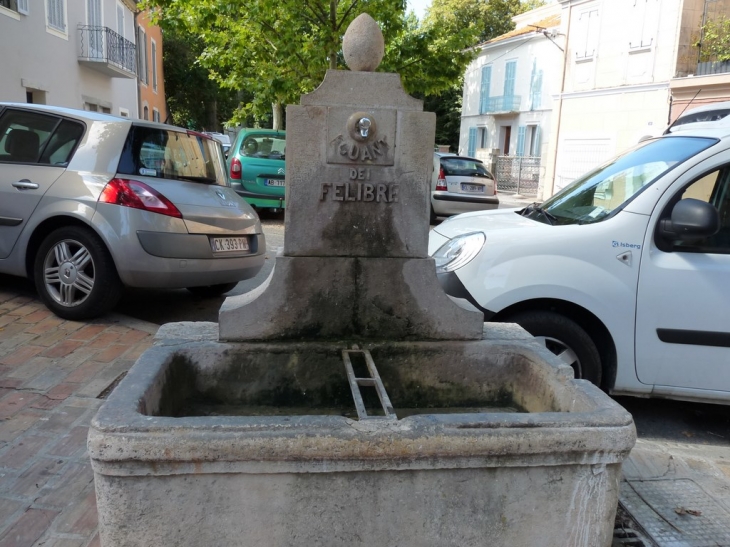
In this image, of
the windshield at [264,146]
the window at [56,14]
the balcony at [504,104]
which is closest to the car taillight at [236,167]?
the windshield at [264,146]

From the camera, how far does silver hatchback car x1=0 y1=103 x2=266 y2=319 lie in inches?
209

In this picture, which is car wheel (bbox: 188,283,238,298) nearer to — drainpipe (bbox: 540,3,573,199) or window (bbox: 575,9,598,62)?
drainpipe (bbox: 540,3,573,199)

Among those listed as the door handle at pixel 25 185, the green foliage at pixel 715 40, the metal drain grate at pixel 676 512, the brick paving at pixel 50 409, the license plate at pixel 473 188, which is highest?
the green foliage at pixel 715 40

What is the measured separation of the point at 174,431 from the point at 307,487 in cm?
44

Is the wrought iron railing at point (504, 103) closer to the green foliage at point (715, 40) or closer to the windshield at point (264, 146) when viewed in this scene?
the green foliage at point (715, 40)

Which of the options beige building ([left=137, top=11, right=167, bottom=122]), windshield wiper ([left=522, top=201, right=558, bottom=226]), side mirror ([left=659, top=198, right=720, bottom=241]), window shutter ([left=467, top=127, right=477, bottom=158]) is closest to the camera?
side mirror ([left=659, top=198, right=720, bottom=241])

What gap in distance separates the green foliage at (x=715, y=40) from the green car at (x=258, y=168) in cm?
1305

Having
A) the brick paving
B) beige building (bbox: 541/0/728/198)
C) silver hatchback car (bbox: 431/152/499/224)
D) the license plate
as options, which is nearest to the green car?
silver hatchback car (bbox: 431/152/499/224)

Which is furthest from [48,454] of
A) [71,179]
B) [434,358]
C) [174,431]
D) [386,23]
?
[386,23]

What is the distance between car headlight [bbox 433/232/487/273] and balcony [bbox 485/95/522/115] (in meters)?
30.7

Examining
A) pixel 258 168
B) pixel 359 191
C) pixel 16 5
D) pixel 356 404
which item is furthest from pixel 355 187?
pixel 16 5

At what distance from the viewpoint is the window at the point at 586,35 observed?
23969 millimetres

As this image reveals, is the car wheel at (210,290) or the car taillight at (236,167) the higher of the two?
the car taillight at (236,167)

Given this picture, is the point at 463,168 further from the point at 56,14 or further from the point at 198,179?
the point at 56,14
